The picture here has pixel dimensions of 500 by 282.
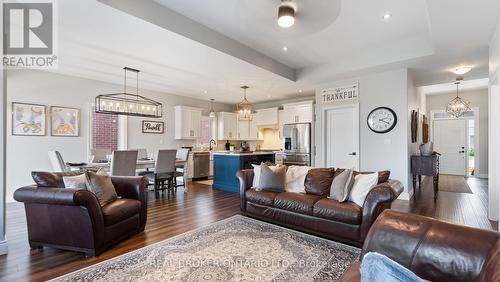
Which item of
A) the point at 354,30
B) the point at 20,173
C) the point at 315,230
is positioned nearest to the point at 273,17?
the point at 354,30

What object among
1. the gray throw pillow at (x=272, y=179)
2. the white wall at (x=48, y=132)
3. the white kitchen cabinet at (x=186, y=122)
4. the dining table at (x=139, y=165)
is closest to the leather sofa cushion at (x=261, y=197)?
the gray throw pillow at (x=272, y=179)

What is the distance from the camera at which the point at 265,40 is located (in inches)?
167

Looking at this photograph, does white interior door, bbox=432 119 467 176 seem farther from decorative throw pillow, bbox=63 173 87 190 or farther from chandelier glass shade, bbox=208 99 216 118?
decorative throw pillow, bbox=63 173 87 190

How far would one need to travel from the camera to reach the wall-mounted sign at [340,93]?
5.53 m

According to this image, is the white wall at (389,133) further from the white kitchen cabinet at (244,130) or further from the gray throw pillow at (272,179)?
the white kitchen cabinet at (244,130)

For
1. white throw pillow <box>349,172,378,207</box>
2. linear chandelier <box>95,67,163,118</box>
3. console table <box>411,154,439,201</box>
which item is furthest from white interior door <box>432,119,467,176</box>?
linear chandelier <box>95,67,163,118</box>

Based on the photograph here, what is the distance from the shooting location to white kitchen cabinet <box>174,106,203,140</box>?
739 centimetres

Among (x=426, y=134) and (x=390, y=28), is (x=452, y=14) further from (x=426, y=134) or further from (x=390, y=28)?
(x=426, y=134)

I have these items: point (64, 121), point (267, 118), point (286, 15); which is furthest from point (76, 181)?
point (267, 118)

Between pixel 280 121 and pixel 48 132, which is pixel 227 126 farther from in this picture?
pixel 48 132

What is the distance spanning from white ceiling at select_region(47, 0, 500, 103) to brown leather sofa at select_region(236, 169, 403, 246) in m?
1.90

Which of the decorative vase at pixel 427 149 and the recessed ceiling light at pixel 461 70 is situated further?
the decorative vase at pixel 427 149

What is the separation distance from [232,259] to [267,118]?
252 inches

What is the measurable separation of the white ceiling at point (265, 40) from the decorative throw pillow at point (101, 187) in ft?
6.27
